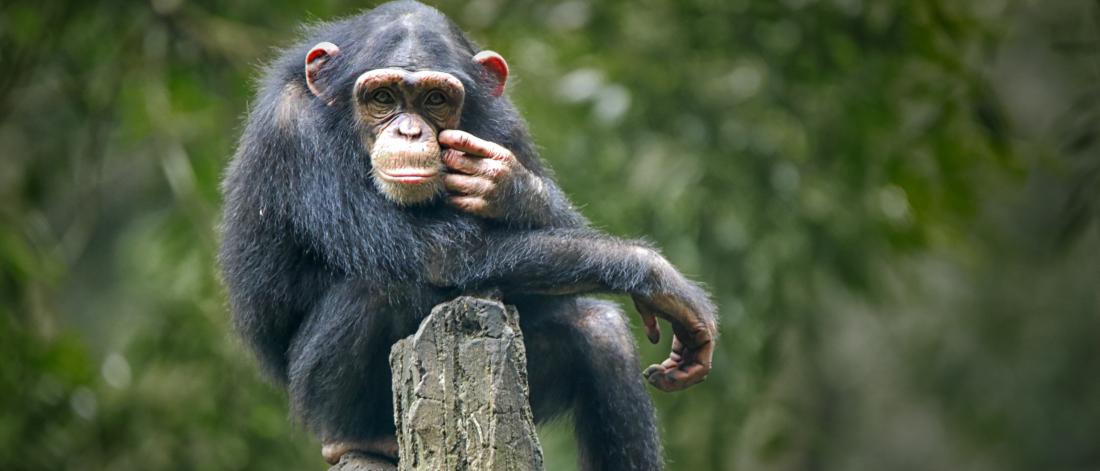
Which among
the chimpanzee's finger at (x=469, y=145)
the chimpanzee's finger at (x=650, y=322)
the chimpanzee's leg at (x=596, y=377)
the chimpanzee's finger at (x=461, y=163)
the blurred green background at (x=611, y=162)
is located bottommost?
the blurred green background at (x=611, y=162)

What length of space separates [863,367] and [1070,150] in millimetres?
7739

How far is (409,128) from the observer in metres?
3.99

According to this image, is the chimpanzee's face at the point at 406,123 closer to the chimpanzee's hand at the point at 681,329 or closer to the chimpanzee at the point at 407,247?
the chimpanzee at the point at 407,247

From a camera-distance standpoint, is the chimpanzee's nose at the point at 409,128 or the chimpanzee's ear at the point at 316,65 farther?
the chimpanzee's ear at the point at 316,65

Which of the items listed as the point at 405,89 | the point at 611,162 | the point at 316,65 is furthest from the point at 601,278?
the point at 611,162

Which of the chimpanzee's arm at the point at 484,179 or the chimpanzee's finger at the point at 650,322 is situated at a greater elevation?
the chimpanzee's arm at the point at 484,179

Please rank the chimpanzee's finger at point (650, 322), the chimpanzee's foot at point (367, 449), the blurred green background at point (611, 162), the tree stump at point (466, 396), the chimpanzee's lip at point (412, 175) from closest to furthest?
the tree stump at point (466, 396)
the chimpanzee's lip at point (412, 175)
the chimpanzee's finger at point (650, 322)
the chimpanzee's foot at point (367, 449)
the blurred green background at point (611, 162)

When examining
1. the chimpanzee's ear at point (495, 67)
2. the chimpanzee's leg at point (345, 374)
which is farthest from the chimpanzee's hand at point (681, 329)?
the chimpanzee's ear at point (495, 67)

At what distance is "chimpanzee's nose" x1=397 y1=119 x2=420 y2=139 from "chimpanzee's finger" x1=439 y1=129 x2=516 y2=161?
8cm

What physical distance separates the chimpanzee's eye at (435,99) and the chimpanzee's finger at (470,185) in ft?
1.03

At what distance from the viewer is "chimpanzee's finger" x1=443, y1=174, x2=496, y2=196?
3949mm

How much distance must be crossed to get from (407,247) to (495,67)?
848 mm

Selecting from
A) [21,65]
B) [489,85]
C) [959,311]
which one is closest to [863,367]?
[959,311]

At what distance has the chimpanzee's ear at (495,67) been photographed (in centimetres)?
452
